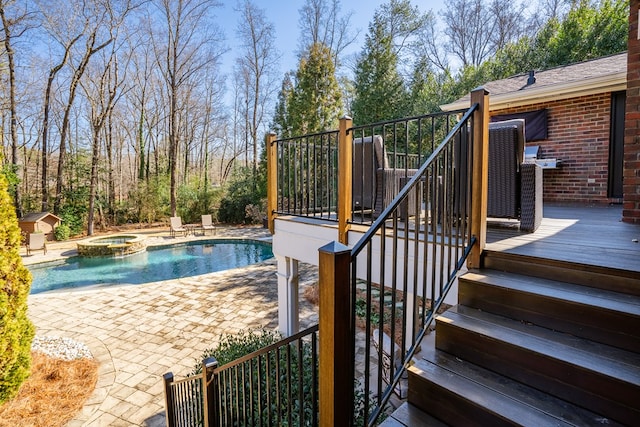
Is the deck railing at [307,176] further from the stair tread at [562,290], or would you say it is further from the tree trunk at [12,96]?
the tree trunk at [12,96]

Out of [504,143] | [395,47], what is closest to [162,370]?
[504,143]

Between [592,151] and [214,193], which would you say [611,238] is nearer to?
[592,151]

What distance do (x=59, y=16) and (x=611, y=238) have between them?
18.0m

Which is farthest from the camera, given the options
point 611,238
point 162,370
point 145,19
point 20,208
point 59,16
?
A: point 145,19

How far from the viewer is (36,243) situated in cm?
1124

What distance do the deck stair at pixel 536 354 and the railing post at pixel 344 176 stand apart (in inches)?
56.0

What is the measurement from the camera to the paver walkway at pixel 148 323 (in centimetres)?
396

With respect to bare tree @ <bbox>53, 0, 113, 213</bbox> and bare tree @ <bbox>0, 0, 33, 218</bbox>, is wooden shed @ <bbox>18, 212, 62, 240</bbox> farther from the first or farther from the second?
bare tree @ <bbox>0, 0, 33, 218</bbox>

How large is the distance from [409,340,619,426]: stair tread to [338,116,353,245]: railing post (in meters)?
1.64

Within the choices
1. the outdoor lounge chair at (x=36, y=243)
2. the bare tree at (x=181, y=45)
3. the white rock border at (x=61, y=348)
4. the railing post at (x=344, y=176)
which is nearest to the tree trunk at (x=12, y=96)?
Result: the outdoor lounge chair at (x=36, y=243)

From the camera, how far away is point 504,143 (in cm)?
295

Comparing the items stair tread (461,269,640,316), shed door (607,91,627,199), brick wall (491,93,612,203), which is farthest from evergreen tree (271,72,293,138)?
stair tread (461,269,640,316)

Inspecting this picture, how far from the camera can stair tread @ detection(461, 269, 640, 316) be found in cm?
165

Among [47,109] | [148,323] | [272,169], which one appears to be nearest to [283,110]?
[47,109]
